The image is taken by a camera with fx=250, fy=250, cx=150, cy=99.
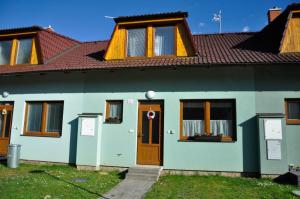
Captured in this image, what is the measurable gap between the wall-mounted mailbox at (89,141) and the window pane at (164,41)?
3.68 meters

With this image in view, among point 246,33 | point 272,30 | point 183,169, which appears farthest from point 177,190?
point 246,33

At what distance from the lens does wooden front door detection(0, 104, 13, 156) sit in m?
11.5

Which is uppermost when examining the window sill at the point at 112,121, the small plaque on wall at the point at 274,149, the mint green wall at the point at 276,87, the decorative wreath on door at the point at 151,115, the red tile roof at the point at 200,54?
the red tile roof at the point at 200,54

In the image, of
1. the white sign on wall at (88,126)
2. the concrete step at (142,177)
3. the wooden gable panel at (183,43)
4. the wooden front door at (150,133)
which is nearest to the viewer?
the concrete step at (142,177)

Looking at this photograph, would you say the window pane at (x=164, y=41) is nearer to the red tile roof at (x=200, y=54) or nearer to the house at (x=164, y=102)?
the house at (x=164, y=102)

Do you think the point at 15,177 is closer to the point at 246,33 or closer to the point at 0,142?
the point at 0,142

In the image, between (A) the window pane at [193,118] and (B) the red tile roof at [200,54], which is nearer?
(B) the red tile roof at [200,54]

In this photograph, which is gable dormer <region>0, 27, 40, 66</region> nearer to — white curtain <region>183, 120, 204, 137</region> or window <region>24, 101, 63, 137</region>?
window <region>24, 101, 63, 137</region>

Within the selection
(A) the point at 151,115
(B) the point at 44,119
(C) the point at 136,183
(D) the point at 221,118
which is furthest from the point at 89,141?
(D) the point at 221,118

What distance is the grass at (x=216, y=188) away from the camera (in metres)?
6.41

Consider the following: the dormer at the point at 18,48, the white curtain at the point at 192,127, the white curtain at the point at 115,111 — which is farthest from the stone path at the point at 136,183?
the dormer at the point at 18,48

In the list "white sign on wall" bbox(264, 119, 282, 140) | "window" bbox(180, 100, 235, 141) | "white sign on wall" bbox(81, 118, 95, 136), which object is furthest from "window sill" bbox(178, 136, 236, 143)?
"white sign on wall" bbox(81, 118, 95, 136)

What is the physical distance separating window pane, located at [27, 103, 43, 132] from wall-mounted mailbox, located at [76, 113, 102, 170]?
246 centimetres

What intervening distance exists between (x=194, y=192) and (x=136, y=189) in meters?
1.58
